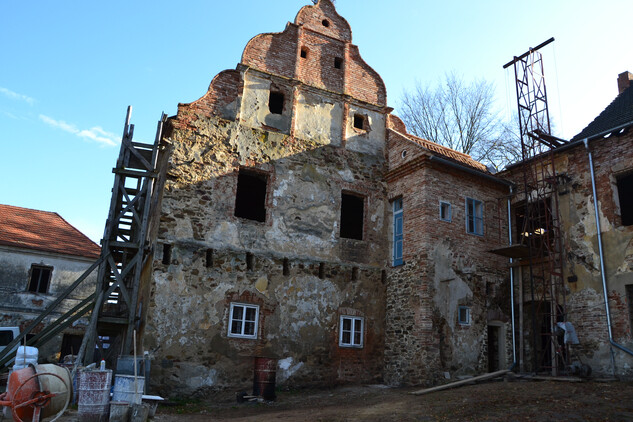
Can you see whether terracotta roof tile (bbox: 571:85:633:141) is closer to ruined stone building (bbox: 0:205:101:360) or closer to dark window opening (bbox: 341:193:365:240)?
dark window opening (bbox: 341:193:365:240)

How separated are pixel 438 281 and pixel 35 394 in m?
10.2

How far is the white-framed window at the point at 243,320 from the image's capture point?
13.6 metres

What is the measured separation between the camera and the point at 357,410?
1029cm

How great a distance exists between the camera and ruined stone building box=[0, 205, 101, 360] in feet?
70.8

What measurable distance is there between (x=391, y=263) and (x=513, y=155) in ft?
41.6

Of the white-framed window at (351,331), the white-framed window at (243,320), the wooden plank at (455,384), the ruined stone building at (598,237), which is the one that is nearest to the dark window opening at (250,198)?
the white-framed window at (243,320)

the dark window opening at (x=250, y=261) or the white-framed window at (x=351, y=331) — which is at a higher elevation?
the dark window opening at (x=250, y=261)

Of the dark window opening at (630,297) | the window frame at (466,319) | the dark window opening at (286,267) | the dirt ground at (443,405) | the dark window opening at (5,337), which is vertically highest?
the dark window opening at (286,267)

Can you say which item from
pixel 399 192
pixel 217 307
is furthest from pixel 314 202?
pixel 217 307

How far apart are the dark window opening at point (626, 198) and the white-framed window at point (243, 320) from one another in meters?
10.4

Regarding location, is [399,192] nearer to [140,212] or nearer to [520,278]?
[520,278]

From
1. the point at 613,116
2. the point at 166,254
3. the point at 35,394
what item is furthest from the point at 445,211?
the point at 35,394

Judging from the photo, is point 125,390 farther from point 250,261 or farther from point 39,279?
point 39,279

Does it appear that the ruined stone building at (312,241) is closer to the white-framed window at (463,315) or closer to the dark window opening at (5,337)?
the white-framed window at (463,315)
